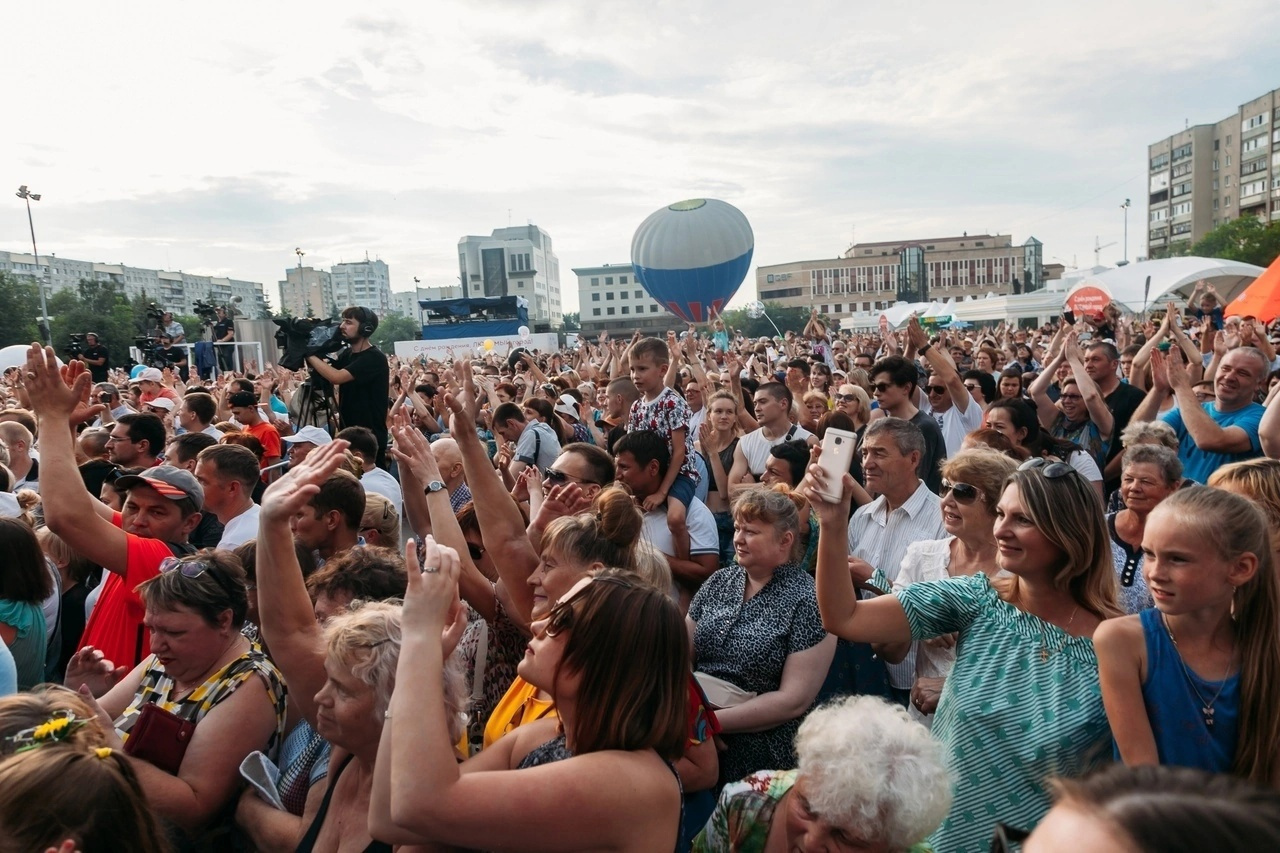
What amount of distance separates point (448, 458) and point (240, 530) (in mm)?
1276

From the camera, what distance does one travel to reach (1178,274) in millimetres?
25578

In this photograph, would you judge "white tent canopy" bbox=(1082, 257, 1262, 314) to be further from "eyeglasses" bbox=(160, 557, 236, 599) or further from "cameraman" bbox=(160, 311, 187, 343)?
"eyeglasses" bbox=(160, 557, 236, 599)

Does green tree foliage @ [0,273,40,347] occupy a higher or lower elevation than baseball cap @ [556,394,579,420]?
higher

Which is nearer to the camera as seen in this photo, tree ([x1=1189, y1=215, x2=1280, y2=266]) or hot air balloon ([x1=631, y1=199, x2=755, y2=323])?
hot air balloon ([x1=631, y1=199, x2=755, y2=323])

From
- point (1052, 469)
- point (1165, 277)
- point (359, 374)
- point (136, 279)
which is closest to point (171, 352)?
point (359, 374)

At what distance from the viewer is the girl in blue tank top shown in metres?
2.07

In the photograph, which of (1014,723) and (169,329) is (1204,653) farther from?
(169,329)

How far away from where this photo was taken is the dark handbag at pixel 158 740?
7.96ft

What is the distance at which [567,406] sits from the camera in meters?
8.65

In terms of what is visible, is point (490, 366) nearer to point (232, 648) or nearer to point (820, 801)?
point (232, 648)

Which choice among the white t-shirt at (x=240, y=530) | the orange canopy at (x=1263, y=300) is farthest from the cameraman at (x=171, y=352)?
the orange canopy at (x=1263, y=300)

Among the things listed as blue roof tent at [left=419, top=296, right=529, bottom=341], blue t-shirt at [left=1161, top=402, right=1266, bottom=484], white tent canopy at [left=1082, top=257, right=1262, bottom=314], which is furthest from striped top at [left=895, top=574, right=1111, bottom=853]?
blue roof tent at [left=419, top=296, right=529, bottom=341]

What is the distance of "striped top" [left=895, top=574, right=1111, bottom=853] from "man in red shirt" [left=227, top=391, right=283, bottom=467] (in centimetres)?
612

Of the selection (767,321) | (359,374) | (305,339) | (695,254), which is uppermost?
(695,254)
